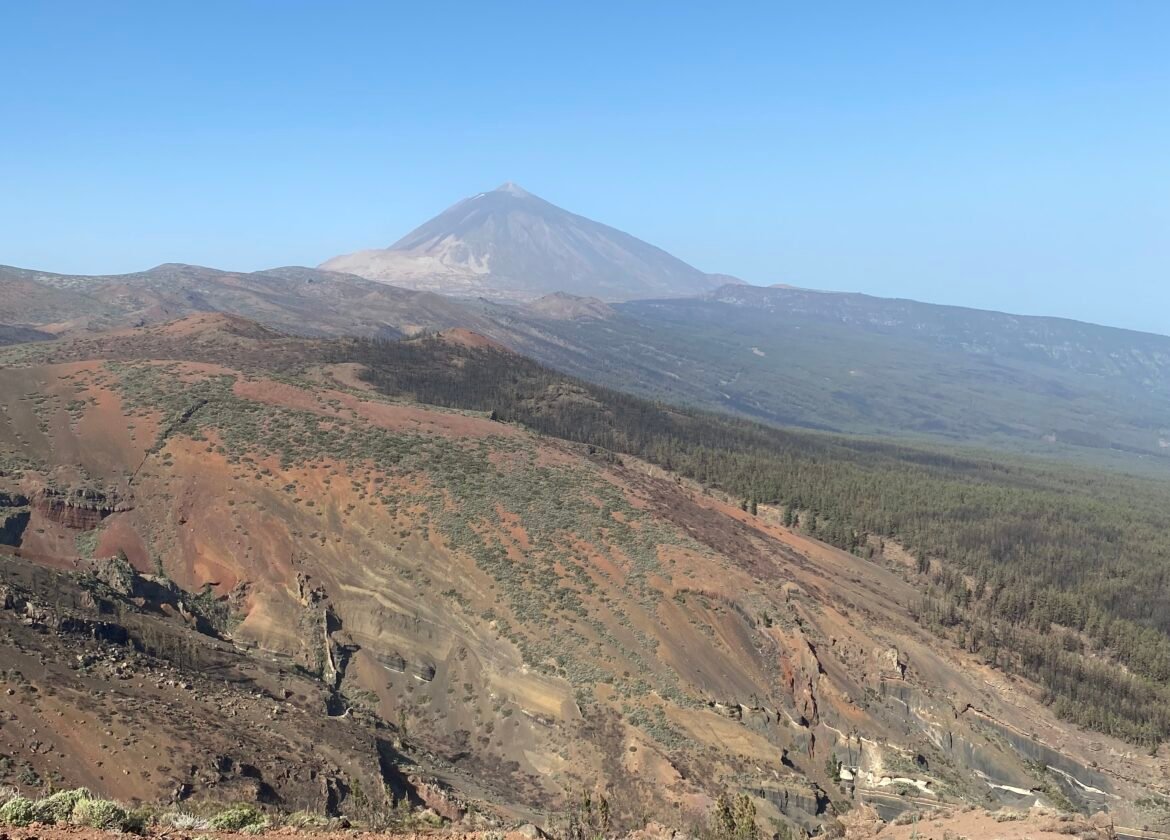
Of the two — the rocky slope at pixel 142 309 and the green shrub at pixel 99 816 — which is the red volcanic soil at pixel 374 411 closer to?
the green shrub at pixel 99 816

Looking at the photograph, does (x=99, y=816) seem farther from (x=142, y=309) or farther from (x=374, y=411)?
(x=142, y=309)

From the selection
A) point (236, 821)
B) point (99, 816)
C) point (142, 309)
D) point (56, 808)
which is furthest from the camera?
point (142, 309)

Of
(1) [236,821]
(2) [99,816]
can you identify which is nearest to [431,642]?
(1) [236,821]

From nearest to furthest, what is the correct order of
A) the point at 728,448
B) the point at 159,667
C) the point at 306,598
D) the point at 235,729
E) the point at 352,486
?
the point at 235,729, the point at 159,667, the point at 306,598, the point at 352,486, the point at 728,448

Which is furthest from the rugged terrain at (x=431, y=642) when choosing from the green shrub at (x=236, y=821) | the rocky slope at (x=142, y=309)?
the rocky slope at (x=142, y=309)

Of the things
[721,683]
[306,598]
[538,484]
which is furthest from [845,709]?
[306,598]

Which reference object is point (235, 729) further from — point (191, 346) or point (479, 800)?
point (191, 346)
